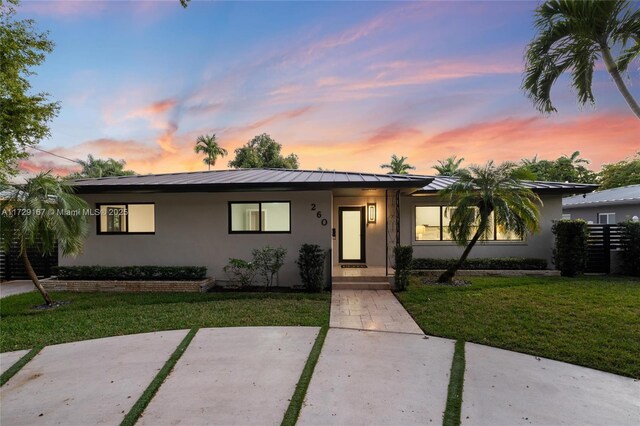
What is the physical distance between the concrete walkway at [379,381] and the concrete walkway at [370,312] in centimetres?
44

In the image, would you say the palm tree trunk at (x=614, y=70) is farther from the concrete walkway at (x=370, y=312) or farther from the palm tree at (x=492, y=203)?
the concrete walkway at (x=370, y=312)

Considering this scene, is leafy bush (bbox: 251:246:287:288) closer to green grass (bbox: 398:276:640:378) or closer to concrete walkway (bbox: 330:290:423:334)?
concrete walkway (bbox: 330:290:423:334)

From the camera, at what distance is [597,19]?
14.9ft

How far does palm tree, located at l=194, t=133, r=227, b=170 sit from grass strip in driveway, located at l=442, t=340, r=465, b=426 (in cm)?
3097

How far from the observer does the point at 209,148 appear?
30969mm

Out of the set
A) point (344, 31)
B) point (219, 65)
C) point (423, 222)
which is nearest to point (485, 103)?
point (423, 222)

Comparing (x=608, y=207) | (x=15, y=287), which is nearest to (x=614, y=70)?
(x=608, y=207)

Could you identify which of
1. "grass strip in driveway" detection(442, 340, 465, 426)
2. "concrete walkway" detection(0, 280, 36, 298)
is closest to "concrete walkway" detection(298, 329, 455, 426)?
"grass strip in driveway" detection(442, 340, 465, 426)

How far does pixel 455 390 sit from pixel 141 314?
551cm

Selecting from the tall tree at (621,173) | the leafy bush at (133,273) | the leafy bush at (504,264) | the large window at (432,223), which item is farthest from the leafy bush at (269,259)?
the tall tree at (621,173)

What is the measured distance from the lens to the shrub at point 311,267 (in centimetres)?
769

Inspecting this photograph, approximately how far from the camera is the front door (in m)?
10.6

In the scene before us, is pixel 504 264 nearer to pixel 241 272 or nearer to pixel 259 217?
pixel 259 217

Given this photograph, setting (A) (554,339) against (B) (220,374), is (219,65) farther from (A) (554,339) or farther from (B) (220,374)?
(A) (554,339)
